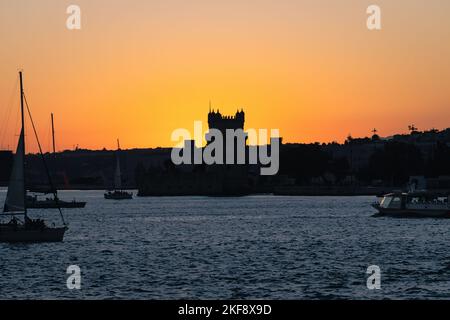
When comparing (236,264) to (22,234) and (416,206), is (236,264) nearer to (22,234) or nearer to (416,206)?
(22,234)

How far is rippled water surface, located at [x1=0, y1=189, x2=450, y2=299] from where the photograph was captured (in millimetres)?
30984

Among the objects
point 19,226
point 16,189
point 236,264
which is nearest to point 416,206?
point 19,226

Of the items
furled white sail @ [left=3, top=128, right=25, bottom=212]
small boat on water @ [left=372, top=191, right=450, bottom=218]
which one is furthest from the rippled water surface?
small boat on water @ [left=372, top=191, right=450, bottom=218]

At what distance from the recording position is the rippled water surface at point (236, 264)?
31.0 metres

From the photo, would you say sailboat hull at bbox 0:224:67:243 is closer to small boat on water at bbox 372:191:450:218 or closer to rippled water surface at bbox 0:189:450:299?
rippled water surface at bbox 0:189:450:299

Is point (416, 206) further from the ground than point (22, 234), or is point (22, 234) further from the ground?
point (416, 206)

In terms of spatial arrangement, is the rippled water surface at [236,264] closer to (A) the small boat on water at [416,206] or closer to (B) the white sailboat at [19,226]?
(B) the white sailboat at [19,226]

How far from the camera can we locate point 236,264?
136 feet

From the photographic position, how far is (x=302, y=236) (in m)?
63.3

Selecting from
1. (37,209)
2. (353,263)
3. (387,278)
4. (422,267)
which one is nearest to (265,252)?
(353,263)

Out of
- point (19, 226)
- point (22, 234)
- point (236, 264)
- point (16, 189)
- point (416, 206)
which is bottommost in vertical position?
point (236, 264)

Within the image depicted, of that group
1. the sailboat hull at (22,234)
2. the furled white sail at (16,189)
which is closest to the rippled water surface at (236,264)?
the sailboat hull at (22,234)
